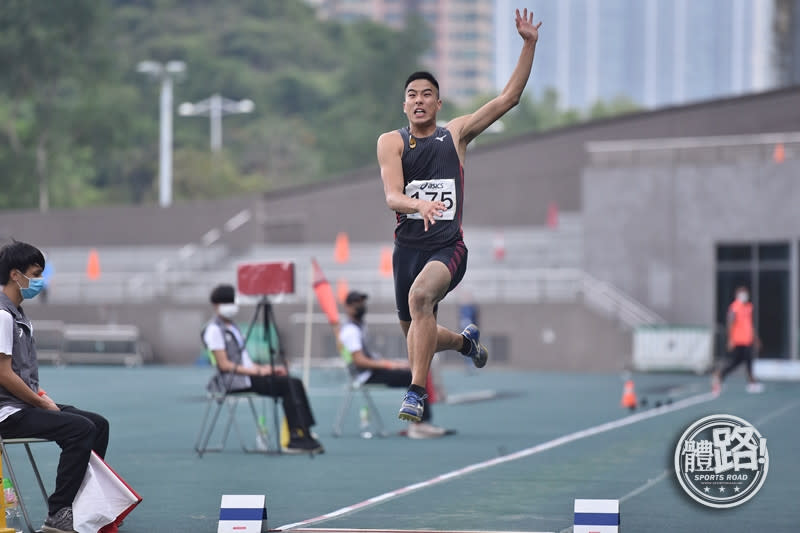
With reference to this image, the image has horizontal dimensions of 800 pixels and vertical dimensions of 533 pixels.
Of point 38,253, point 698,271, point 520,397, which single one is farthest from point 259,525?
point 698,271

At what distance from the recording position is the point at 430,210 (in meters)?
7.98

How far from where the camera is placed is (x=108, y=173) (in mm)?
87000

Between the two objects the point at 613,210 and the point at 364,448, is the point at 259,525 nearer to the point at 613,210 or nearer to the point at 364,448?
the point at 364,448

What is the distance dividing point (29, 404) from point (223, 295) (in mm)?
5632

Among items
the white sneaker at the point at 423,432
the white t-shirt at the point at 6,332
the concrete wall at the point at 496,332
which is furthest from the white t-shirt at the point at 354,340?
the concrete wall at the point at 496,332

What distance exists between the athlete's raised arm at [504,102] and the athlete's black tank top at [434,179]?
111 mm

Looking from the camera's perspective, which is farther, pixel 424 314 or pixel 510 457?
pixel 510 457

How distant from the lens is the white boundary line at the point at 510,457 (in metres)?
9.38

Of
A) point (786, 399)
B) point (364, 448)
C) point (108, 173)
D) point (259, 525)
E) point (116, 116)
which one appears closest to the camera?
point (259, 525)

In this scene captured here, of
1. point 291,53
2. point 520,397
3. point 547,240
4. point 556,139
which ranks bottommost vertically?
point 520,397

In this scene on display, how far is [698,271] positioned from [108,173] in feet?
187

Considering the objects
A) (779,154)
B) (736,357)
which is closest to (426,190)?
(736,357)

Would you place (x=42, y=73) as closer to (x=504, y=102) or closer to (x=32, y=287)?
(x=32, y=287)

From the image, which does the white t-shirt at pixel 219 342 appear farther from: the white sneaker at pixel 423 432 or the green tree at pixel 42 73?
the green tree at pixel 42 73
